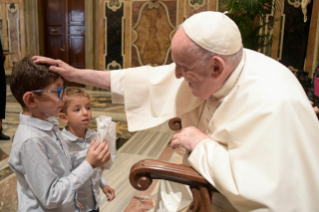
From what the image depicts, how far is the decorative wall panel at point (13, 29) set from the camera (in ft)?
26.9

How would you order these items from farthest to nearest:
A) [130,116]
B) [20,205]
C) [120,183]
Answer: [120,183], [130,116], [20,205]

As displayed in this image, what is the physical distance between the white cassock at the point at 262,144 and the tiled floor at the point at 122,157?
4.54 ft

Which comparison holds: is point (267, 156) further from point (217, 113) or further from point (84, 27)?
point (84, 27)

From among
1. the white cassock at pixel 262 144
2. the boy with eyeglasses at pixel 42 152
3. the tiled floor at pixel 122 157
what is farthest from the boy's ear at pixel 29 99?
the tiled floor at pixel 122 157

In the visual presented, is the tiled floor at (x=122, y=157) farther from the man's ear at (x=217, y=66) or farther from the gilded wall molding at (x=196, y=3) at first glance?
the gilded wall molding at (x=196, y=3)

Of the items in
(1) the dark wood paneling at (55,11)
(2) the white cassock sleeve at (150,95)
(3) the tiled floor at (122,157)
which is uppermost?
(1) the dark wood paneling at (55,11)

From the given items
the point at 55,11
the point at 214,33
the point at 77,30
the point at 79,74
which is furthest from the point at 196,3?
the point at 214,33

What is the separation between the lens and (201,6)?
23.2ft

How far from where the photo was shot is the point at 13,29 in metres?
8.34

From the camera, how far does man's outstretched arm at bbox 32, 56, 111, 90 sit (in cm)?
146

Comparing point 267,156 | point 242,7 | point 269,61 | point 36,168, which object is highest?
point 242,7

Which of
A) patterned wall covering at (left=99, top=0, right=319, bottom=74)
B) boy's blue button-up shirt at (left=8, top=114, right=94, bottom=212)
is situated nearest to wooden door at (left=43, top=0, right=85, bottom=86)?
patterned wall covering at (left=99, top=0, right=319, bottom=74)

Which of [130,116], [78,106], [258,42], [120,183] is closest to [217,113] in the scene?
[130,116]

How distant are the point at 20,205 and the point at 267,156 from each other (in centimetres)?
112
